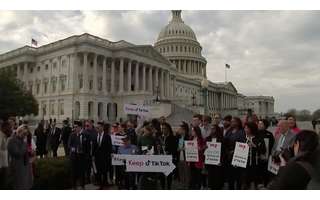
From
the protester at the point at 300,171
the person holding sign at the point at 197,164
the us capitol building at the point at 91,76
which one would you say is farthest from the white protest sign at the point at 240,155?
the us capitol building at the point at 91,76

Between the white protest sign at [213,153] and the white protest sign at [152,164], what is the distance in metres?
1.11

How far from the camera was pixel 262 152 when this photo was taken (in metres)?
11.4

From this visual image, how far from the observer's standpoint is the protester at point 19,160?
9.95m

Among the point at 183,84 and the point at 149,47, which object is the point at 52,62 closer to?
the point at 149,47

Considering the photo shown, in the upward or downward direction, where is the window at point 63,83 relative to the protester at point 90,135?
upward

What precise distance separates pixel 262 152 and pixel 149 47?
8142cm

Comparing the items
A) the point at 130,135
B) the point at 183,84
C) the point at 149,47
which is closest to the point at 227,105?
the point at 183,84

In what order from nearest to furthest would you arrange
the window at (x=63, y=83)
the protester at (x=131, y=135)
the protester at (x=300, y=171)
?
the protester at (x=300, y=171), the protester at (x=131, y=135), the window at (x=63, y=83)

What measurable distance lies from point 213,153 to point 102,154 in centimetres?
373

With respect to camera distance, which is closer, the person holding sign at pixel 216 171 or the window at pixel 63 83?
the person holding sign at pixel 216 171

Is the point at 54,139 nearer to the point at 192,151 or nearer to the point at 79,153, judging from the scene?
the point at 79,153

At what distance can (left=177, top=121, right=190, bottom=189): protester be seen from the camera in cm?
1250

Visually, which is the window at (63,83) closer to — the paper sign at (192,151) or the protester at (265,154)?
the paper sign at (192,151)

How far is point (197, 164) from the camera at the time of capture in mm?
11875
